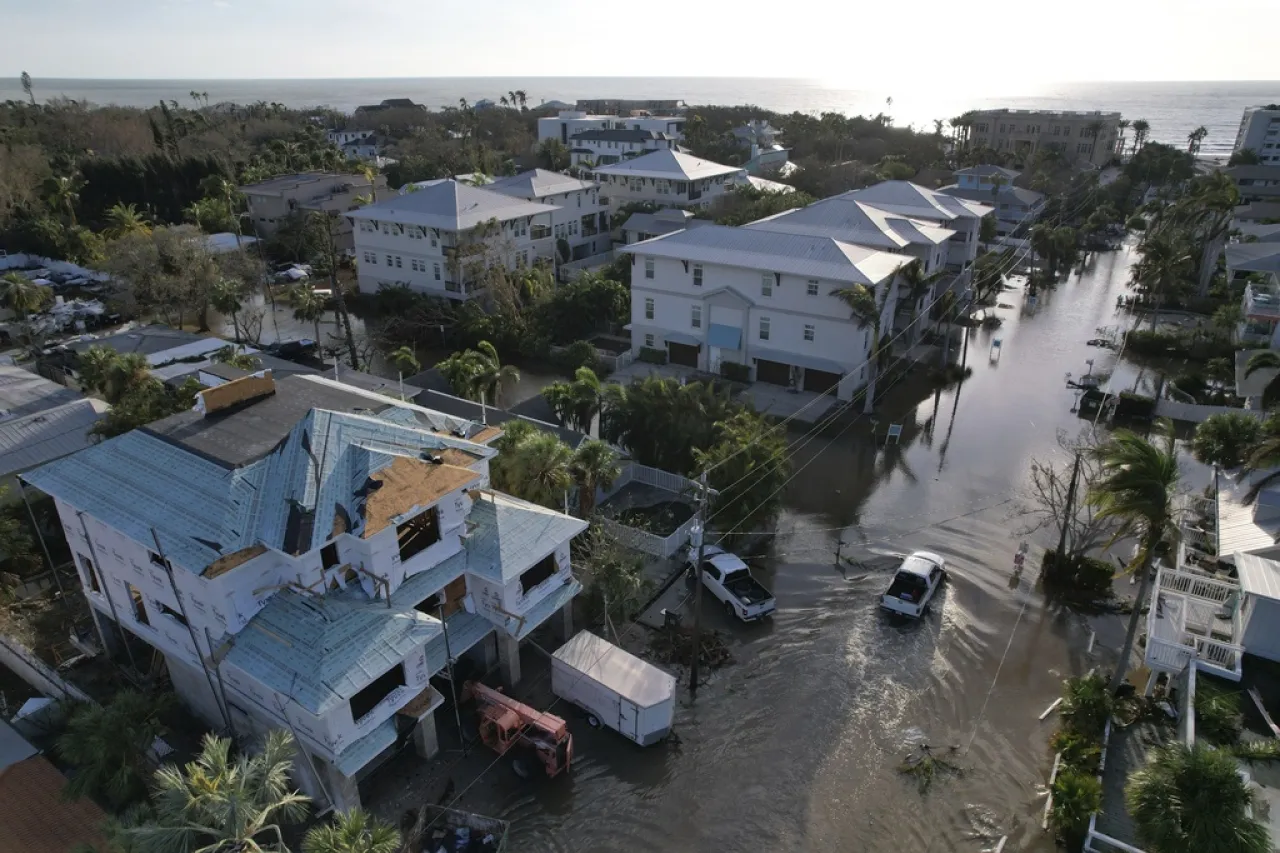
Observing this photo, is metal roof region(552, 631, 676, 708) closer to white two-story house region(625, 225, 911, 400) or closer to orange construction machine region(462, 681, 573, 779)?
orange construction machine region(462, 681, 573, 779)

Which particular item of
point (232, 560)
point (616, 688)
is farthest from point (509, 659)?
point (232, 560)

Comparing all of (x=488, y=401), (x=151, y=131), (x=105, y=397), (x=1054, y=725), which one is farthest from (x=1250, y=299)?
(x=151, y=131)

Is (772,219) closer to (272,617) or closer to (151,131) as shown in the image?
(272,617)

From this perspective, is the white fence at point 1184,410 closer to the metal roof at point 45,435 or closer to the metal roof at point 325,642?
the metal roof at point 325,642

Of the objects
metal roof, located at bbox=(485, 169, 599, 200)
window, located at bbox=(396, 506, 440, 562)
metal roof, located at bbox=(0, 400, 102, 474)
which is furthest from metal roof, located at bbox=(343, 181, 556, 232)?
window, located at bbox=(396, 506, 440, 562)

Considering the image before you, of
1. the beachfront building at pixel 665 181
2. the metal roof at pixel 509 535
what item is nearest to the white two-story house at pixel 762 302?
the metal roof at pixel 509 535

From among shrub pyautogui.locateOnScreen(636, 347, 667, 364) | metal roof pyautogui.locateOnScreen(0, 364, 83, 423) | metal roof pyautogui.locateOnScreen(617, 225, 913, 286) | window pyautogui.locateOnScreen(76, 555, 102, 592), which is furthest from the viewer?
shrub pyautogui.locateOnScreen(636, 347, 667, 364)
